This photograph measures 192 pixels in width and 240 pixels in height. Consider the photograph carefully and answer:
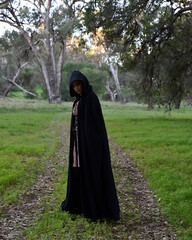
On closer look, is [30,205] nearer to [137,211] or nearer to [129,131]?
[137,211]

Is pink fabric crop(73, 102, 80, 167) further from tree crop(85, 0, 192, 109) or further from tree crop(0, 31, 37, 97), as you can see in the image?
tree crop(0, 31, 37, 97)

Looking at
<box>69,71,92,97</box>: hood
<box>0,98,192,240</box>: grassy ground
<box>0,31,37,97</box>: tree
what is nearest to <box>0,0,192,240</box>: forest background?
<box>0,98,192,240</box>: grassy ground

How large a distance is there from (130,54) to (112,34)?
1.56 m

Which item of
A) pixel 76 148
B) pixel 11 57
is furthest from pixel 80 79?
pixel 11 57

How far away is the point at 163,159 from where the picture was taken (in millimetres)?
8258

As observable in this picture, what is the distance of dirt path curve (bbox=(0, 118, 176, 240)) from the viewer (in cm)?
424

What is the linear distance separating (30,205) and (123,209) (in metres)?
1.83

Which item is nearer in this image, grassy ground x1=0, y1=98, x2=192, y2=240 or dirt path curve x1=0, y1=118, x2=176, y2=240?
dirt path curve x1=0, y1=118, x2=176, y2=240

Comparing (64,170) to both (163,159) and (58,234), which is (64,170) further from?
(58,234)

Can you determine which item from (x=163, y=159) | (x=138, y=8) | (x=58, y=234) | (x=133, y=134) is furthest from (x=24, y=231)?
(x=138, y=8)

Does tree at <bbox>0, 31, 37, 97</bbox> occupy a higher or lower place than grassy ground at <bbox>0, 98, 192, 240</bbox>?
higher

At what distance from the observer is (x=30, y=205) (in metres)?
5.38

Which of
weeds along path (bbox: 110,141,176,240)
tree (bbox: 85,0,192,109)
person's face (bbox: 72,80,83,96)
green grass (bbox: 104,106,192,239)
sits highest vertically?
tree (bbox: 85,0,192,109)

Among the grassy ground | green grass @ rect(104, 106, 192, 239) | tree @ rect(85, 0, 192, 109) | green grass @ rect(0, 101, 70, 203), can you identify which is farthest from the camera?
tree @ rect(85, 0, 192, 109)
